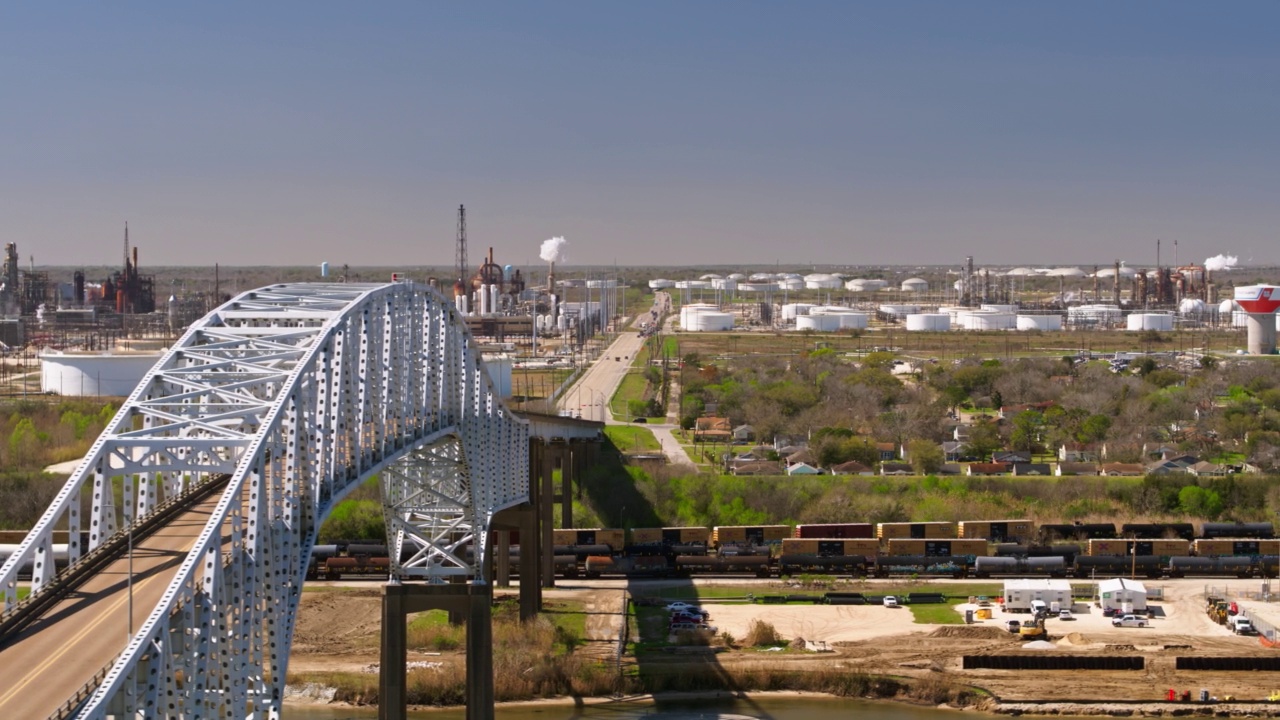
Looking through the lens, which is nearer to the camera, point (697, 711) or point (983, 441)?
point (697, 711)

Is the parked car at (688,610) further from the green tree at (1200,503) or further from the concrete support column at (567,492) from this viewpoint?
the green tree at (1200,503)

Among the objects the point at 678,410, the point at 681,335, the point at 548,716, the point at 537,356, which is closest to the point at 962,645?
the point at 548,716

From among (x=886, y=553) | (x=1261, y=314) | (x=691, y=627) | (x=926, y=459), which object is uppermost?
(x=1261, y=314)

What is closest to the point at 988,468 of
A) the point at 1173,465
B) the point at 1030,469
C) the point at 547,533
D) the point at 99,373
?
the point at 1030,469

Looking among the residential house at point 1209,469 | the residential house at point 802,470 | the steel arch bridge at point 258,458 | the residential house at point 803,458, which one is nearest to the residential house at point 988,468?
the residential house at point 802,470

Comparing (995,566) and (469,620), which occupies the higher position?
(469,620)

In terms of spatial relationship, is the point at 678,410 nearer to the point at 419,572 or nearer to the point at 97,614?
the point at 419,572

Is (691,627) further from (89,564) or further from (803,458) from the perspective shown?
(803,458)
